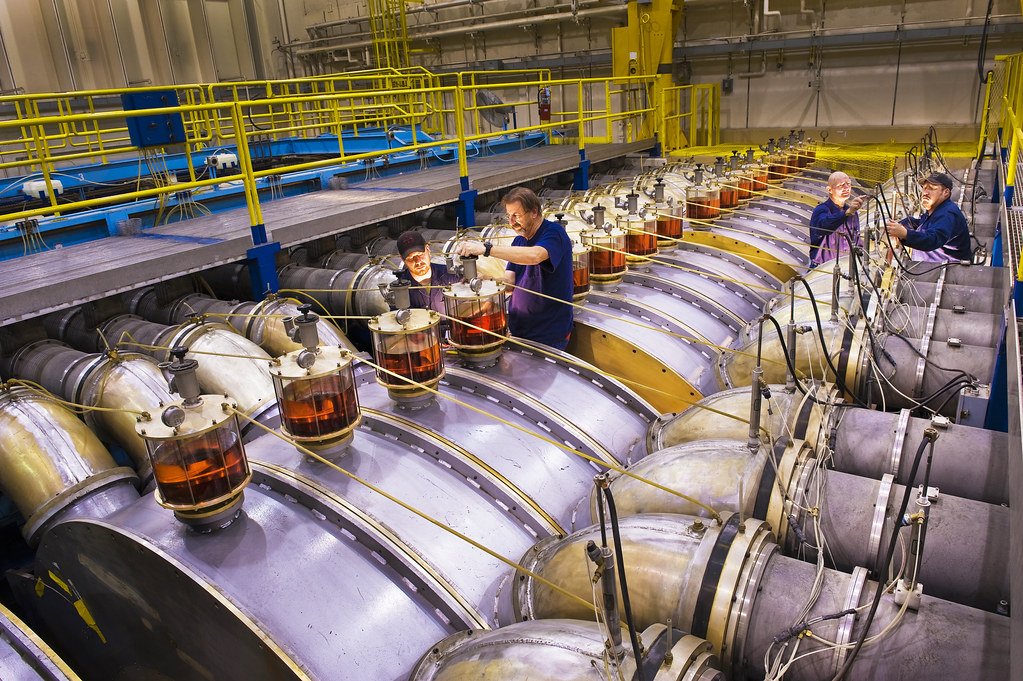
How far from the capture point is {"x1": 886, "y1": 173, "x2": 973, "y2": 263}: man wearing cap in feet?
15.7

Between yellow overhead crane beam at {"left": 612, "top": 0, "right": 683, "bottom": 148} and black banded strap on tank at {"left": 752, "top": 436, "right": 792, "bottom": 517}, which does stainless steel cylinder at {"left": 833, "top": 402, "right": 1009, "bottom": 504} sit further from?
yellow overhead crane beam at {"left": 612, "top": 0, "right": 683, "bottom": 148}

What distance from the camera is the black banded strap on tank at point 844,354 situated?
3.13m

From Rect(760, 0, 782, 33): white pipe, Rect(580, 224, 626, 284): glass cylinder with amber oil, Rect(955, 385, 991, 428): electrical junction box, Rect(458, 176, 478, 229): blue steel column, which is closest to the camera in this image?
Rect(955, 385, 991, 428): electrical junction box

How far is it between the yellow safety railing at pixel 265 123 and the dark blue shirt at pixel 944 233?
3.41 meters

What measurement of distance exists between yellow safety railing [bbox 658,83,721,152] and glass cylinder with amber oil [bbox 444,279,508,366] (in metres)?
9.19

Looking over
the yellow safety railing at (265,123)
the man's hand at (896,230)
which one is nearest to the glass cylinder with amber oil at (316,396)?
the yellow safety railing at (265,123)

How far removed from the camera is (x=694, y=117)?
12.2 meters

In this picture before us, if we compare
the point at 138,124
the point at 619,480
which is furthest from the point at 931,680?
the point at 138,124

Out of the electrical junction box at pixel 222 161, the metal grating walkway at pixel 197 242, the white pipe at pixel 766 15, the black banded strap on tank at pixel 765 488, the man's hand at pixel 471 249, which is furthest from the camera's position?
the white pipe at pixel 766 15

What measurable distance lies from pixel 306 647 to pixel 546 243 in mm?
2300

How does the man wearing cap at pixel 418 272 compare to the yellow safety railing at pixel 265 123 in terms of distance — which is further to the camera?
the yellow safety railing at pixel 265 123

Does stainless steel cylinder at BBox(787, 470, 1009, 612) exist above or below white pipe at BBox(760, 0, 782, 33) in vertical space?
below

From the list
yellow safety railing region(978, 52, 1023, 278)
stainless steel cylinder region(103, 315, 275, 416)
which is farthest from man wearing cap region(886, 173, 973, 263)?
stainless steel cylinder region(103, 315, 275, 416)

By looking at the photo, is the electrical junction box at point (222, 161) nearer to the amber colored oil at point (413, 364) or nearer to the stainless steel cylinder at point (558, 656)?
the amber colored oil at point (413, 364)
